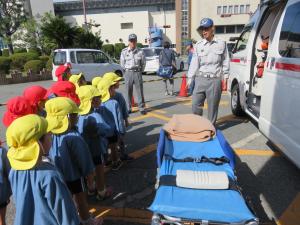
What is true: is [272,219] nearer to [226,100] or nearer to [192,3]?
[226,100]

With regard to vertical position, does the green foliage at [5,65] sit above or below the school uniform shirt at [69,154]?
below

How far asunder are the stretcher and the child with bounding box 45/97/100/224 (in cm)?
73

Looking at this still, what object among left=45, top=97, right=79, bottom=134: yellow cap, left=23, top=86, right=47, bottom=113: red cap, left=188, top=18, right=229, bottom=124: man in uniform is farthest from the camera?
left=188, top=18, right=229, bottom=124: man in uniform

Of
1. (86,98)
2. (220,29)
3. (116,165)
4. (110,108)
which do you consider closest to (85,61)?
(116,165)

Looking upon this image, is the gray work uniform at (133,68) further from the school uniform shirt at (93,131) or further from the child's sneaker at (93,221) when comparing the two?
the child's sneaker at (93,221)

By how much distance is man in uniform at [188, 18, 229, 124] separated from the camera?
486 centimetres

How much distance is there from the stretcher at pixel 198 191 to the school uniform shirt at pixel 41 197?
685mm

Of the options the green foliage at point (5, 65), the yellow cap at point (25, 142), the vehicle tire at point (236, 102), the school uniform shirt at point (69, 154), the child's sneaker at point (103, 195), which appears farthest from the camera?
the green foliage at point (5, 65)

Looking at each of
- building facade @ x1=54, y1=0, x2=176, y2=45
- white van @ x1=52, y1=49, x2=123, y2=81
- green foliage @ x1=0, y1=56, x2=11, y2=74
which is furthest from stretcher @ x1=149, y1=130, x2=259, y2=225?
building facade @ x1=54, y1=0, x2=176, y2=45

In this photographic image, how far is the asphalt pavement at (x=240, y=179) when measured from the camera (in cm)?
312

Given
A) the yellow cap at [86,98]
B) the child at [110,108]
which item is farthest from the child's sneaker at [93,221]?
the child at [110,108]

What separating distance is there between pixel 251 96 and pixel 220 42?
1247 millimetres

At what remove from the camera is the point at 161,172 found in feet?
9.05

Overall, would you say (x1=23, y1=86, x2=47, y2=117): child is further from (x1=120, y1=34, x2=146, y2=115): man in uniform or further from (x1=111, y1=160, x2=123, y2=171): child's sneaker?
(x1=120, y1=34, x2=146, y2=115): man in uniform
